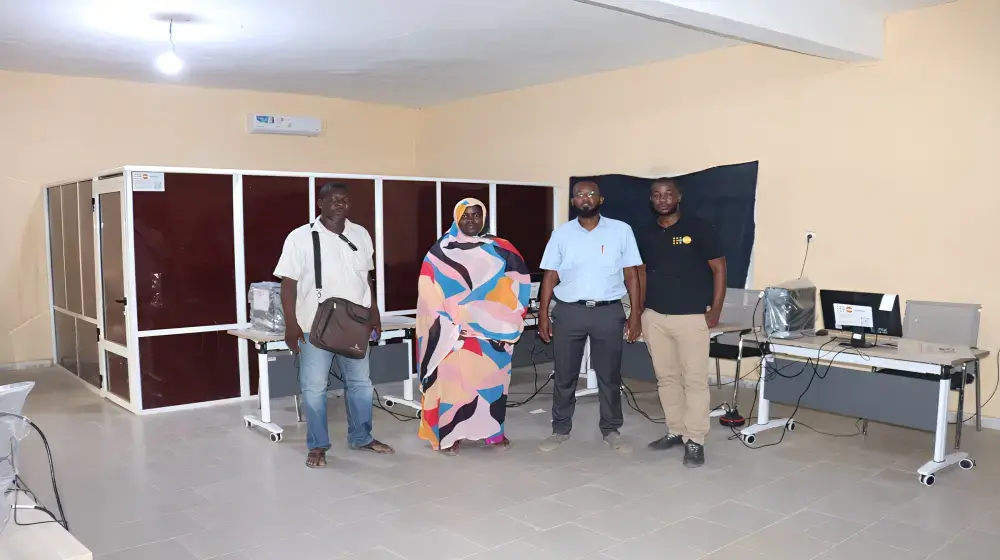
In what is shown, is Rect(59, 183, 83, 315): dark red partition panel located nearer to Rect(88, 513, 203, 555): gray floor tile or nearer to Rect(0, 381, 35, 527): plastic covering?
Rect(88, 513, 203, 555): gray floor tile

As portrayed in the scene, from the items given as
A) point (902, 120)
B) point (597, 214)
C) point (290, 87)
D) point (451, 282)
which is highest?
point (290, 87)

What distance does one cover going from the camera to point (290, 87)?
8.14 meters

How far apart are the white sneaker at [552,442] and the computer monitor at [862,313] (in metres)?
1.71

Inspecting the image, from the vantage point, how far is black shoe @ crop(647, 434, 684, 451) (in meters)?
4.46

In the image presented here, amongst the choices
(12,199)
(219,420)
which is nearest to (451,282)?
(219,420)

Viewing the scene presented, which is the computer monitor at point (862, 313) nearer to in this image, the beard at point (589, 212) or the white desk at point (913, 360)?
the white desk at point (913, 360)

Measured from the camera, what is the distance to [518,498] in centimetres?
370

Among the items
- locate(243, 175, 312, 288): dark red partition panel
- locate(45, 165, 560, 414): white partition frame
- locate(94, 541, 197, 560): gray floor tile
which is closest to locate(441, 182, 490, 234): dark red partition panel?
locate(45, 165, 560, 414): white partition frame

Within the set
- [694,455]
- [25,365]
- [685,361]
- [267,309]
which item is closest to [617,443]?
[694,455]

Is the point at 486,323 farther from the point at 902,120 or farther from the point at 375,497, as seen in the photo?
the point at 902,120

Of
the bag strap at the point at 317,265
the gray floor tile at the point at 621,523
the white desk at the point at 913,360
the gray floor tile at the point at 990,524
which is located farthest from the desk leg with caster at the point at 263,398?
the gray floor tile at the point at 990,524

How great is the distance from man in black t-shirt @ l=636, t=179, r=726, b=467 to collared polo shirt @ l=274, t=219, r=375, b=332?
5.42 ft

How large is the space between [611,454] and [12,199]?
6223 mm

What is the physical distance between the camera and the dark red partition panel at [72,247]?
254 inches
